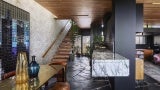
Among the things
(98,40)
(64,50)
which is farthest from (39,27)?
(98,40)

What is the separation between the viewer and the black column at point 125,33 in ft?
16.5

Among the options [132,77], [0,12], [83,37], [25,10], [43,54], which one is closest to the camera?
[0,12]

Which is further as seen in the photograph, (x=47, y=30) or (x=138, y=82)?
(x=47, y=30)

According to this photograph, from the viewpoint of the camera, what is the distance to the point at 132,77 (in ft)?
16.5

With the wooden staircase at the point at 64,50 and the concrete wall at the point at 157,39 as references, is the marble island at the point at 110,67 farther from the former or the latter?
the concrete wall at the point at 157,39

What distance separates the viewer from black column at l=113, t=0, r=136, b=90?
5023 mm

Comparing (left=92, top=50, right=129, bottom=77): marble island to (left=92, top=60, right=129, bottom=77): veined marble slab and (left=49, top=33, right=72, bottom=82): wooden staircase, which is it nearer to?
(left=92, top=60, right=129, bottom=77): veined marble slab

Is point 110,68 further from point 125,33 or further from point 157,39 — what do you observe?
point 157,39

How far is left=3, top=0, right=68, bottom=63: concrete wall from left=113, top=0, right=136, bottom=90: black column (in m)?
2.65

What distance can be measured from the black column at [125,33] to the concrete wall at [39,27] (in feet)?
8.69

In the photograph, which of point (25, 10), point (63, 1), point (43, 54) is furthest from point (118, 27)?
point (43, 54)

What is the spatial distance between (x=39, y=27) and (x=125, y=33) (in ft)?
12.3

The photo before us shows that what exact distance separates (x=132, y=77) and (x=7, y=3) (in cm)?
341

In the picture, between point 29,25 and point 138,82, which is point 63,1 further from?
point 138,82
